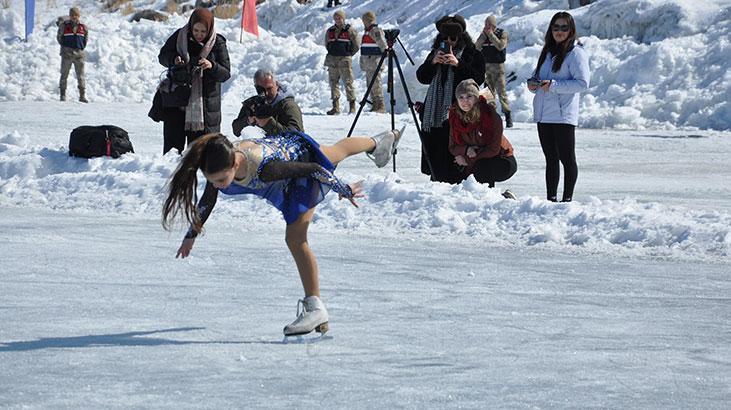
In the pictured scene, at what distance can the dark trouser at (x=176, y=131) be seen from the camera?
9922 millimetres

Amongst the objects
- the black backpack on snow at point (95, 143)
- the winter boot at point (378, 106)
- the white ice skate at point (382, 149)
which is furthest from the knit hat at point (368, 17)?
the white ice skate at point (382, 149)

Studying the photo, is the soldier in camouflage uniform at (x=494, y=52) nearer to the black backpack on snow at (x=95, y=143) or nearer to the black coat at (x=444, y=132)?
the black backpack on snow at (x=95, y=143)

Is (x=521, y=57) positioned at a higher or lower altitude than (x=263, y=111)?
higher

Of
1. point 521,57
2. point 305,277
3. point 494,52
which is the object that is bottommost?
point 305,277

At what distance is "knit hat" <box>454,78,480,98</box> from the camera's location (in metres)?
8.49

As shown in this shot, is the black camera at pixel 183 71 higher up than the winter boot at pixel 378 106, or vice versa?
the black camera at pixel 183 71

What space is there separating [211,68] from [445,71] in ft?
6.12

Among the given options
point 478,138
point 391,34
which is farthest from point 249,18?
point 478,138

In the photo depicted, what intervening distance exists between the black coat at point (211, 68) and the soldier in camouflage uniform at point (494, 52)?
6233 mm

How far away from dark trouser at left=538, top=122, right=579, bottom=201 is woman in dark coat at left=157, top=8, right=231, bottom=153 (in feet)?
8.62

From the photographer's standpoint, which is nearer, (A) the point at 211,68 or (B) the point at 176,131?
(A) the point at 211,68

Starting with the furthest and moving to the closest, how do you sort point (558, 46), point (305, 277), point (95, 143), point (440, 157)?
point (95, 143), point (440, 157), point (558, 46), point (305, 277)

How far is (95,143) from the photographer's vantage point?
1116cm

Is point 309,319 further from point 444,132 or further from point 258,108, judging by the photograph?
point 444,132
